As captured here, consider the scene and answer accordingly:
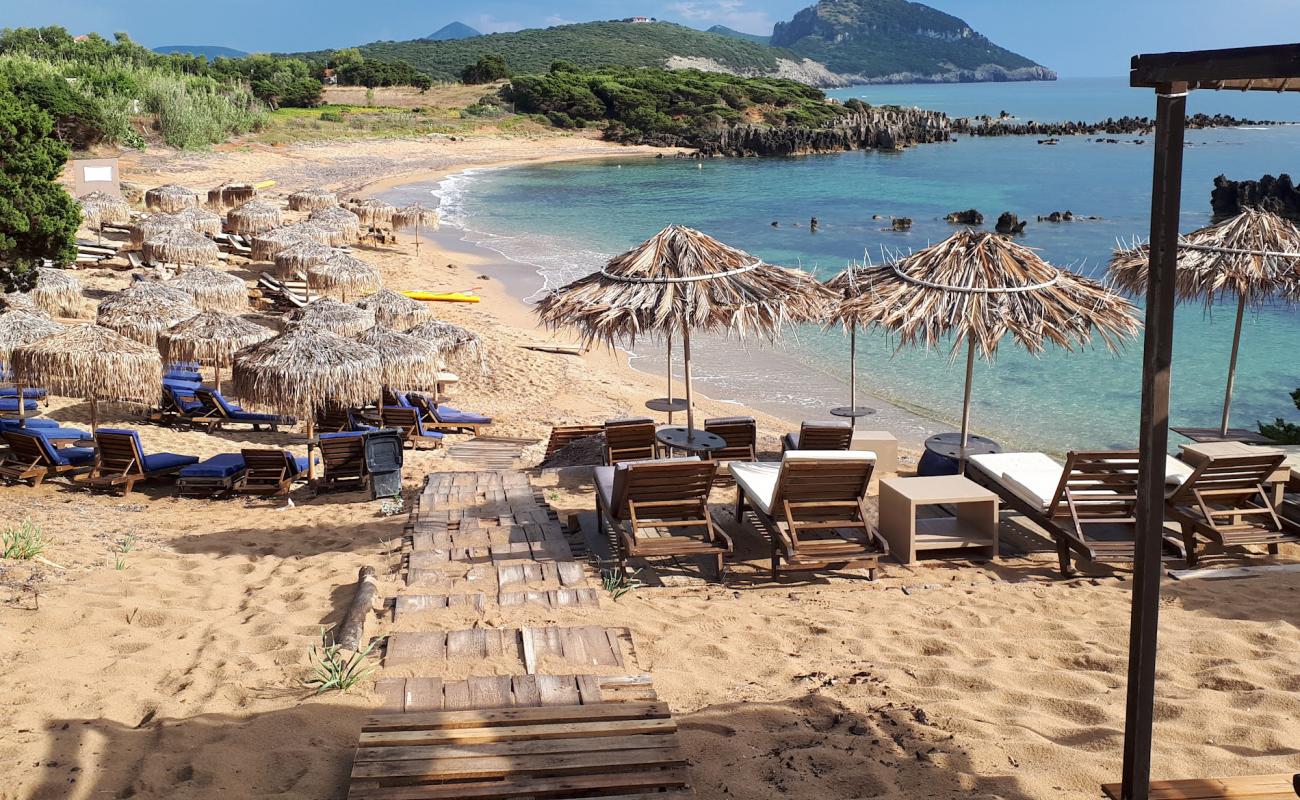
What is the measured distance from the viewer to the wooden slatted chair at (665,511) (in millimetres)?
6566

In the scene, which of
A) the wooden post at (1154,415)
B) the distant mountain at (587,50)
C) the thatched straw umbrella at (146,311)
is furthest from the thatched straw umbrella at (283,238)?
the distant mountain at (587,50)

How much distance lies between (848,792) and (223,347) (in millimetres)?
12311

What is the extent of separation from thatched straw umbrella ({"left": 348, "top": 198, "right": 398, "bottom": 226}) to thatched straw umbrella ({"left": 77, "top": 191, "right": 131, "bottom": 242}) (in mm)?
6706

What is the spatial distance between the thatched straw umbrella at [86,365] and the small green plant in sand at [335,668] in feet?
23.5

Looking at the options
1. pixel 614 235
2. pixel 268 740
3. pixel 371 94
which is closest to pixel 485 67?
pixel 371 94

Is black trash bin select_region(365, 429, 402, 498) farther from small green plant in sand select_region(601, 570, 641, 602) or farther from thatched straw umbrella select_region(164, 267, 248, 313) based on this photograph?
thatched straw umbrella select_region(164, 267, 248, 313)

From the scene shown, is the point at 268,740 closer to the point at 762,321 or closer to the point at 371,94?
the point at 762,321

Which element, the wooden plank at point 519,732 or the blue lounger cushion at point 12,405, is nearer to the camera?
the wooden plank at point 519,732

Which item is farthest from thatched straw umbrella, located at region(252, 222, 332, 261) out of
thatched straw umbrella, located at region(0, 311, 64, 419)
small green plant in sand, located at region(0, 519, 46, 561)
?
small green plant in sand, located at region(0, 519, 46, 561)

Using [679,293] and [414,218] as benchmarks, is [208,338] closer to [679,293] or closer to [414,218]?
[679,293]

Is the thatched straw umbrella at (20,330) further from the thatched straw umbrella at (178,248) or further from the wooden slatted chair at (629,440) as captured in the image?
the thatched straw umbrella at (178,248)

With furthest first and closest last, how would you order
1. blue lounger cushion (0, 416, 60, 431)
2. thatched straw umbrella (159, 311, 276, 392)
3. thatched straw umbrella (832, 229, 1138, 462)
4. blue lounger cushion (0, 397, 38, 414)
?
thatched straw umbrella (159, 311, 276, 392), blue lounger cushion (0, 397, 38, 414), blue lounger cushion (0, 416, 60, 431), thatched straw umbrella (832, 229, 1138, 462)

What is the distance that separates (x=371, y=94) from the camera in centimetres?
7981

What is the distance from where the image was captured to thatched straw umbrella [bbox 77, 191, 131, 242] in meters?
25.8
